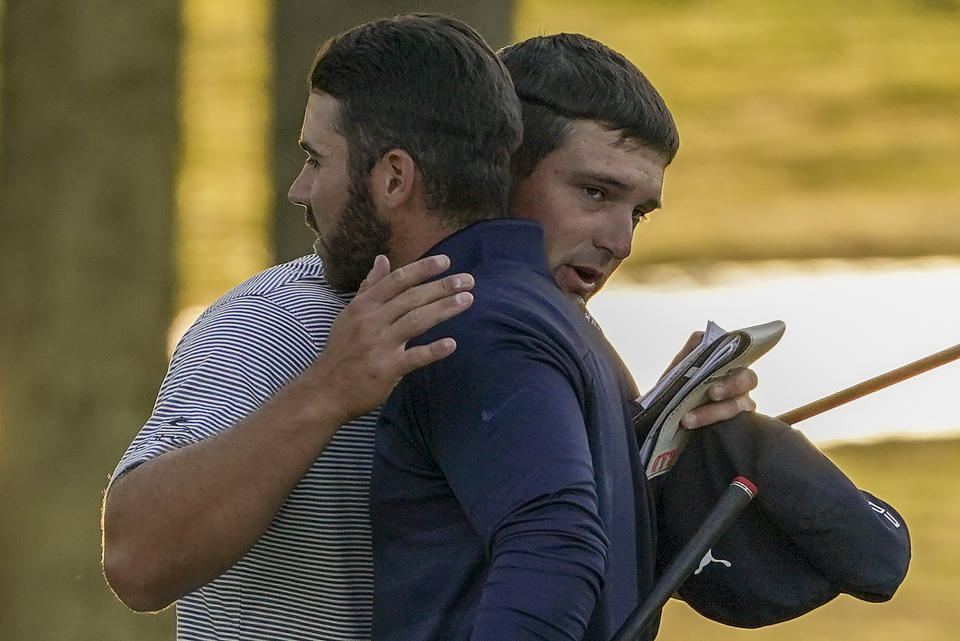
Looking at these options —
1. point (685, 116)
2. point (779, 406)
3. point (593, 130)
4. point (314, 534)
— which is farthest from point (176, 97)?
point (314, 534)

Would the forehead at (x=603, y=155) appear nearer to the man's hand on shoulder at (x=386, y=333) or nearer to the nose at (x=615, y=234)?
the nose at (x=615, y=234)

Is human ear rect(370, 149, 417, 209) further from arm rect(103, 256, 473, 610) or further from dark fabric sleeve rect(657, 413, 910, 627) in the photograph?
dark fabric sleeve rect(657, 413, 910, 627)

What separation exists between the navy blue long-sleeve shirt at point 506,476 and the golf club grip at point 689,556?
0.11ft

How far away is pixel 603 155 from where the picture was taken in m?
1.91

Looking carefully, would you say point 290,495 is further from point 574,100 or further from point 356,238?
point 574,100

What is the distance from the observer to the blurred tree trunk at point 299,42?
10.5 ft

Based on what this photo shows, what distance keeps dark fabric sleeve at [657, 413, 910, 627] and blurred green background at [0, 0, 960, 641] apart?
1.56m

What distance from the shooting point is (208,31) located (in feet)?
11.4

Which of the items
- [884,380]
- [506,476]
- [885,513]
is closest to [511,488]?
[506,476]

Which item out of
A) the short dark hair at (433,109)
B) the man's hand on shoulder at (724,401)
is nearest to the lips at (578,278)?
the man's hand on shoulder at (724,401)

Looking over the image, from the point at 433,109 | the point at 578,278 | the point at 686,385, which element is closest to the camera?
the point at 433,109

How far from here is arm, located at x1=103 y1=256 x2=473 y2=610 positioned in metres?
1.41

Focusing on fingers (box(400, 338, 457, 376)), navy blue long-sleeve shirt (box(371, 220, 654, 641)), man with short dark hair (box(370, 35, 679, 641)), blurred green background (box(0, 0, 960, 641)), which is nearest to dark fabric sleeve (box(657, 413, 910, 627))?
man with short dark hair (box(370, 35, 679, 641))

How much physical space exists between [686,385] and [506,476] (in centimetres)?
48
